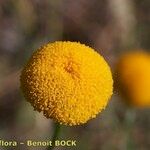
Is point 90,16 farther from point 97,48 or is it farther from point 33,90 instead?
point 33,90

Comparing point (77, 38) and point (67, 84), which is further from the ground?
point (77, 38)

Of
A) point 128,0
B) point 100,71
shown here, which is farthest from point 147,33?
point 100,71

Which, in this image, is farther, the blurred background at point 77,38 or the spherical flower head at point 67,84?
the blurred background at point 77,38

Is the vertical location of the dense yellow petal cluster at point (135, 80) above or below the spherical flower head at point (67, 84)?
above

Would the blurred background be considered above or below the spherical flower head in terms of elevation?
above

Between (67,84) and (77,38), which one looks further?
(77,38)
